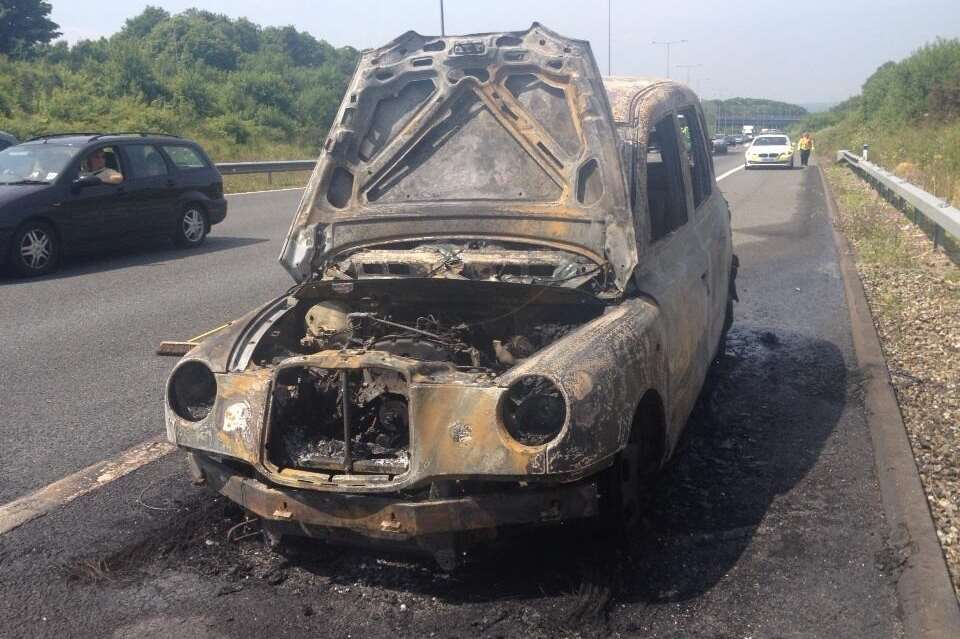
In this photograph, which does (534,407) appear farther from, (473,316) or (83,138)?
(83,138)

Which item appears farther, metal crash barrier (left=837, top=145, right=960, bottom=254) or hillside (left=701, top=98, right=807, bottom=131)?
hillside (left=701, top=98, right=807, bottom=131)

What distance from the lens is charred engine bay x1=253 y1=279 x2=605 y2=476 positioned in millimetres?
3740

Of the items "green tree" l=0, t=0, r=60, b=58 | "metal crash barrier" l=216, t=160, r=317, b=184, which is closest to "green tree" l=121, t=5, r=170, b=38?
"green tree" l=0, t=0, r=60, b=58

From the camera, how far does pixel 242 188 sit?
83.8ft

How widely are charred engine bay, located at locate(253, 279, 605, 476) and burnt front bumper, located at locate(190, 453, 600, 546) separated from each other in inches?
5.4

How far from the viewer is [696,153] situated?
6219 mm

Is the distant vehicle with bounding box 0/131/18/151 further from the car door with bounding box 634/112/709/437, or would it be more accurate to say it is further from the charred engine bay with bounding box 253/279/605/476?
the car door with bounding box 634/112/709/437

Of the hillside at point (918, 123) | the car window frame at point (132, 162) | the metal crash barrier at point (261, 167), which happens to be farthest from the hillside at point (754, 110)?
the car window frame at point (132, 162)

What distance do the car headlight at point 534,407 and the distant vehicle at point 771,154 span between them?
37.0 metres

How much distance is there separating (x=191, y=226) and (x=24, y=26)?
130 feet

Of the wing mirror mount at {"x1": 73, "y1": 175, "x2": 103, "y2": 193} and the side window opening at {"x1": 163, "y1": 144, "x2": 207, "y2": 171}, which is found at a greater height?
the side window opening at {"x1": 163, "y1": 144, "x2": 207, "y2": 171}

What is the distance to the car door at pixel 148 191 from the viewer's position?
1302 centimetres

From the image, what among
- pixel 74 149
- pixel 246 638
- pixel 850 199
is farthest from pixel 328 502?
pixel 850 199

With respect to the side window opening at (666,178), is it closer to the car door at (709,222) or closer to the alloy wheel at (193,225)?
the car door at (709,222)
